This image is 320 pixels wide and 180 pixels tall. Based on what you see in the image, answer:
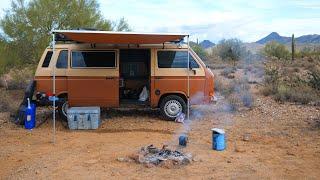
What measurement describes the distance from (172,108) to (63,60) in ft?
10.4

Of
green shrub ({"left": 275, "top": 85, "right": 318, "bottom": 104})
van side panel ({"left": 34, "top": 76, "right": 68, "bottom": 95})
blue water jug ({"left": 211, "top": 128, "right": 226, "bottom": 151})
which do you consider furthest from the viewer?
green shrub ({"left": 275, "top": 85, "right": 318, "bottom": 104})

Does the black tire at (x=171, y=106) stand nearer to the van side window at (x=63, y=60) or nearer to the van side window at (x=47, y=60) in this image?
the van side window at (x=63, y=60)

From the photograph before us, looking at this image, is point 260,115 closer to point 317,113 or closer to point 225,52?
point 317,113

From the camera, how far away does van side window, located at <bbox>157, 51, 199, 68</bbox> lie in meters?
13.4

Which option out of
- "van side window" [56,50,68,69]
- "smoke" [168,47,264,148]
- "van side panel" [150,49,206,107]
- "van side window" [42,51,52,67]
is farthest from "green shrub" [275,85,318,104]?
"van side window" [42,51,52,67]

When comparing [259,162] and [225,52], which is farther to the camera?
[225,52]

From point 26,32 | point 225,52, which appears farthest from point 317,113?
point 225,52

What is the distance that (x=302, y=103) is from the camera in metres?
16.2

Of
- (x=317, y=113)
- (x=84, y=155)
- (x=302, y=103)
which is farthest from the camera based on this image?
(x=302, y=103)

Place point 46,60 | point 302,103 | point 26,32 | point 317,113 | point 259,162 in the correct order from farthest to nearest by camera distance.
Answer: point 26,32
point 302,103
point 317,113
point 46,60
point 259,162

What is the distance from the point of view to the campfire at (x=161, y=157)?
28.0ft

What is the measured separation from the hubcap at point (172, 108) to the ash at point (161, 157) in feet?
14.0

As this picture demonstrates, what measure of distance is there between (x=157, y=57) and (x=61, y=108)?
2.92 m

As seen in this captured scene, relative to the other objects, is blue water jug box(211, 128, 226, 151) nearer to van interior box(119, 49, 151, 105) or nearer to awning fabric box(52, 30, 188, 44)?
awning fabric box(52, 30, 188, 44)
